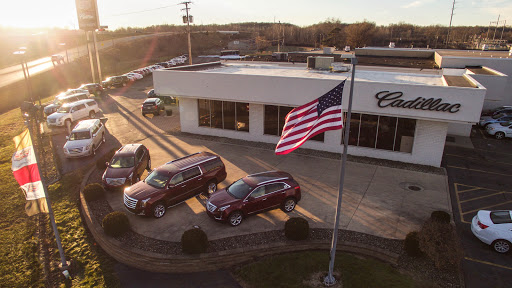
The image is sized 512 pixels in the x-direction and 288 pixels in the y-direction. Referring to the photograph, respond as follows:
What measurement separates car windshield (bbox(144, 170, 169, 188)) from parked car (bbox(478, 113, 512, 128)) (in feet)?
91.8

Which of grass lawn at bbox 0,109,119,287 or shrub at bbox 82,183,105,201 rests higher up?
shrub at bbox 82,183,105,201

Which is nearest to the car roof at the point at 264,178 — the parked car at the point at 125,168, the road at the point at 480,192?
the parked car at the point at 125,168

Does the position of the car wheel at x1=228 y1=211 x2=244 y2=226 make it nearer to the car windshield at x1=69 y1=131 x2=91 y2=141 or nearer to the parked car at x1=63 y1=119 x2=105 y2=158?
the parked car at x1=63 y1=119 x2=105 y2=158

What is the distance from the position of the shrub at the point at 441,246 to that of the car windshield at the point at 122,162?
552 inches

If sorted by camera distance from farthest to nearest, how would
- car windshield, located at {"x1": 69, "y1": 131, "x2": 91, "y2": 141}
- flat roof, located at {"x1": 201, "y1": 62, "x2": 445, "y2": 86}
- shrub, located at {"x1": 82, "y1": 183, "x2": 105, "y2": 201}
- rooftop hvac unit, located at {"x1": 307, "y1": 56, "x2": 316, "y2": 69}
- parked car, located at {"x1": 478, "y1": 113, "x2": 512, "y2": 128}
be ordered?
rooftop hvac unit, located at {"x1": 307, "y1": 56, "x2": 316, "y2": 69} < parked car, located at {"x1": 478, "y1": 113, "x2": 512, "y2": 128} < flat roof, located at {"x1": 201, "y1": 62, "x2": 445, "y2": 86} < car windshield, located at {"x1": 69, "y1": 131, "x2": 91, "y2": 141} < shrub, located at {"x1": 82, "y1": 183, "x2": 105, "y2": 201}

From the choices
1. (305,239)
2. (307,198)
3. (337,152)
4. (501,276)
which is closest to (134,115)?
(337,152)

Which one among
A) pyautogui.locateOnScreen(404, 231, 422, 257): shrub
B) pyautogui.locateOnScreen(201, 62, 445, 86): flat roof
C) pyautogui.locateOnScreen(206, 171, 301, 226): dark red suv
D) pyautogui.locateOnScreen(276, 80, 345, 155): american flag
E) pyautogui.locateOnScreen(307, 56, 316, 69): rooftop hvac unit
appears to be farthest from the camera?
pyautogui.locateOnScreen(307, 56, 316, 69): rooftop hvac unit

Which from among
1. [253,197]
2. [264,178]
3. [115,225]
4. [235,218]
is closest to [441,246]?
[253,197]

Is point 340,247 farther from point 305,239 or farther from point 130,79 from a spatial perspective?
point 130,79

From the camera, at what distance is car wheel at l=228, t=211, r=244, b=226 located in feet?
44.0

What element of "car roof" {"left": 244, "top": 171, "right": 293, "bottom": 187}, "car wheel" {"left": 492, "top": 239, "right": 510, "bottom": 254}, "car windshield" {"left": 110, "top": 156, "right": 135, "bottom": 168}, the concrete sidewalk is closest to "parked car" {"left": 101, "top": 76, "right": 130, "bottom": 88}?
the concrete sidewalk

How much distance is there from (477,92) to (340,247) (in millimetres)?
11693

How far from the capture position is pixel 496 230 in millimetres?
11898

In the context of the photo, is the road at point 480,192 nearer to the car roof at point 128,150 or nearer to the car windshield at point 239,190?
the car windshield at point 239,190
